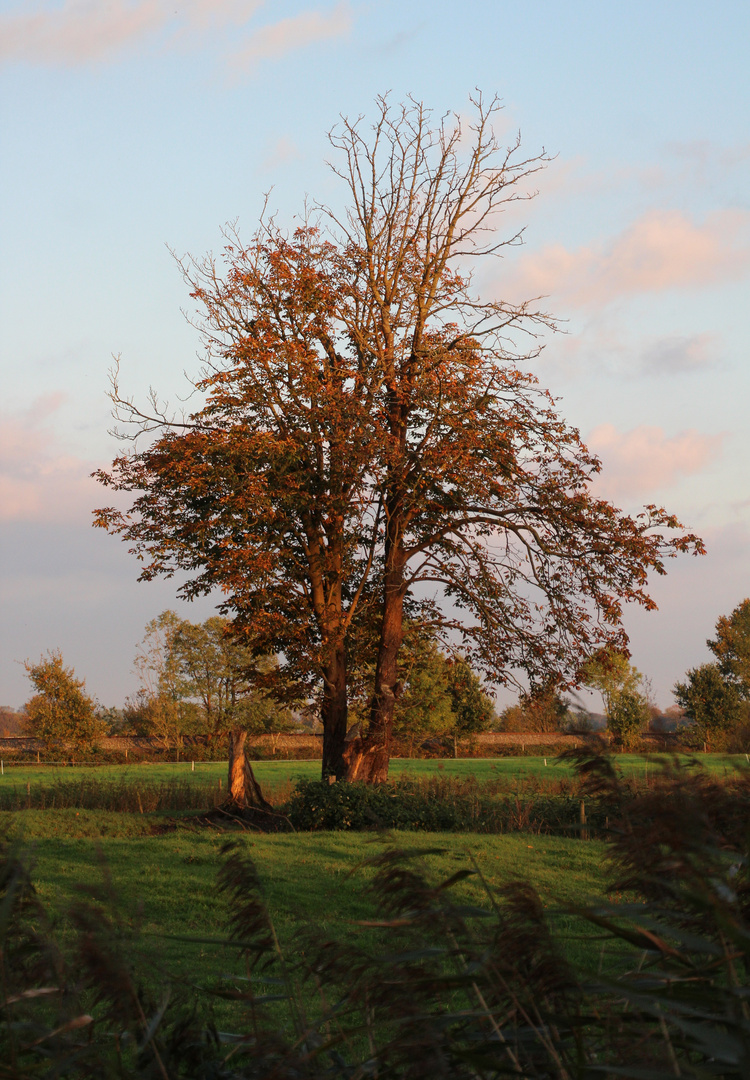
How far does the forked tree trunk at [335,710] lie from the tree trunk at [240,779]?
1704mm

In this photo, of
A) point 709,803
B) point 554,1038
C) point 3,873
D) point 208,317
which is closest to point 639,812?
point 709,803

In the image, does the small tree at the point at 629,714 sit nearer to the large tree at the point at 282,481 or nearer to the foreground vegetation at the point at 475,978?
the large tree at the point at 282,481

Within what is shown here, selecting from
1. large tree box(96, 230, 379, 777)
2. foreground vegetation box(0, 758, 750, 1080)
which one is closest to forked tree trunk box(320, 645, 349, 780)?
large tree box(96, 230, 379, 777)

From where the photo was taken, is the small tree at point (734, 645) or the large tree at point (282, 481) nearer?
the large tree at point (282, 481)

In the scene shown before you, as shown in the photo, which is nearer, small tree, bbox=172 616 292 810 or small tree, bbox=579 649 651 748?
small tree, bbox=579 649 651 748

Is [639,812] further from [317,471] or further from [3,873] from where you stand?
[317,471]

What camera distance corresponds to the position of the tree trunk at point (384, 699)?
66.4 ft

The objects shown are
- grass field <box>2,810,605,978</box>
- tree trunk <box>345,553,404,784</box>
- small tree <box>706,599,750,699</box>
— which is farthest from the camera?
small tree <box>706,599,750,699</box>

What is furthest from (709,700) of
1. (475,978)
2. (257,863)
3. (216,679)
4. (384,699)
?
(475,978)

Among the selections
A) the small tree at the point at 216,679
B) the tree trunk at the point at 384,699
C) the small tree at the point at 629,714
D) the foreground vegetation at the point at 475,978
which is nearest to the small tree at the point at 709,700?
the small tree at the point at 629,714

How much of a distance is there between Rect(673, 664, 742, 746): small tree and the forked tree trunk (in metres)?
39.7

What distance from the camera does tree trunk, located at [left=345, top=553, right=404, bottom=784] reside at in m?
20.2

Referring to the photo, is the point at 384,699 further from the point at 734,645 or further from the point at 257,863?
the point at 734,645

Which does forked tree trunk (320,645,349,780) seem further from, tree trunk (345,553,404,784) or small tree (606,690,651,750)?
small tree (606,690,651,750)
